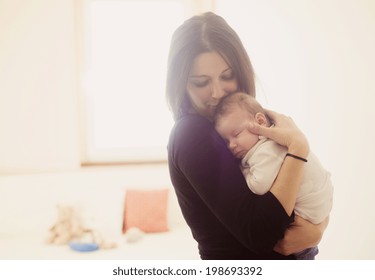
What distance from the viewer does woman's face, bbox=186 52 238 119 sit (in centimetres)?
71

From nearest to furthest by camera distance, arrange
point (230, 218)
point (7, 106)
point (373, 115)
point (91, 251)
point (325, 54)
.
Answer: point (230, 218) → point (373, 115) → point (325, 54) → point (91, 251) → point (7, 106)

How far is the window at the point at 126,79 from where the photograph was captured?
7.00ft

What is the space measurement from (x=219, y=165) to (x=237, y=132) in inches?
5.8

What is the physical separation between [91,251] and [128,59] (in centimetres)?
124

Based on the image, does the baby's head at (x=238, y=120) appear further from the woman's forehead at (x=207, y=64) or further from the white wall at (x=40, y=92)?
the white wall at (x=40, y=92)

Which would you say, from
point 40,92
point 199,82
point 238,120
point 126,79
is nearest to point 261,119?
point 238,120

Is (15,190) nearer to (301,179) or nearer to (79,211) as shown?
(79,211)

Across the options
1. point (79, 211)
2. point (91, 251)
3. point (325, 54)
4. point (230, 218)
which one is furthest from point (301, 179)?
point (79, 211)

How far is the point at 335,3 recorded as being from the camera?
1.15 m

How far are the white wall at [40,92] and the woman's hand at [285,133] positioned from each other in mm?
1736

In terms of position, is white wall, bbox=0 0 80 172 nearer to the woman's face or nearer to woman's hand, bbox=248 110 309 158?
the woman's face

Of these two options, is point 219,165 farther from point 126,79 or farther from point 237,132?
point 126,79

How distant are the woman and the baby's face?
1.2 inches

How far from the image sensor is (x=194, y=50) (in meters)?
0.70
